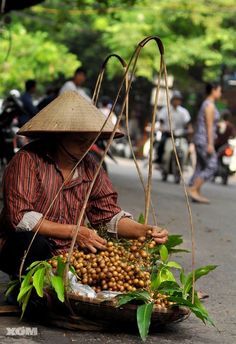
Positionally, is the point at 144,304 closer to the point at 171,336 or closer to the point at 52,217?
the point at 171,336

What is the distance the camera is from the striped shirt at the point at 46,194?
523cm

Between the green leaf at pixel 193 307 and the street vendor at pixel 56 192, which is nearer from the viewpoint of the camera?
the green leaf at pixel 193 307

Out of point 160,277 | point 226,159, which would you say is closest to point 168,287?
point 160,277

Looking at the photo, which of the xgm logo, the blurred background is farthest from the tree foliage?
the xgm logo

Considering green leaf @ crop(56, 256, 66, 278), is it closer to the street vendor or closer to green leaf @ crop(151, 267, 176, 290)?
the street vendor

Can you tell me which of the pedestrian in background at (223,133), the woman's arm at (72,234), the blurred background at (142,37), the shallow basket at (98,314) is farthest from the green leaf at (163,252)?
the pedestrian in background at (223,133)

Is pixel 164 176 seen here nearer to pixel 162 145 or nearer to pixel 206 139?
pixel 162 145

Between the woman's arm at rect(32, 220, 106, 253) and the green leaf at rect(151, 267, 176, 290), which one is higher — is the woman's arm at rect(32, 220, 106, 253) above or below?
above

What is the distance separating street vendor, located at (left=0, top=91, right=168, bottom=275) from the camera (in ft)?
17.2

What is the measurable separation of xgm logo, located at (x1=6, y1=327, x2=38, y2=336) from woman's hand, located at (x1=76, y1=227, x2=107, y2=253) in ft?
1.77

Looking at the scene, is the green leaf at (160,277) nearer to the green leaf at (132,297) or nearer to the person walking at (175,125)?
the green leaf at (132,297)

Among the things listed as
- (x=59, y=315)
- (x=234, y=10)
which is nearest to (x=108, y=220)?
(x=59, y=315)

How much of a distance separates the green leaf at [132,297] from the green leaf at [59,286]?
0.92 feet

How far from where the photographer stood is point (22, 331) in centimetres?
493
